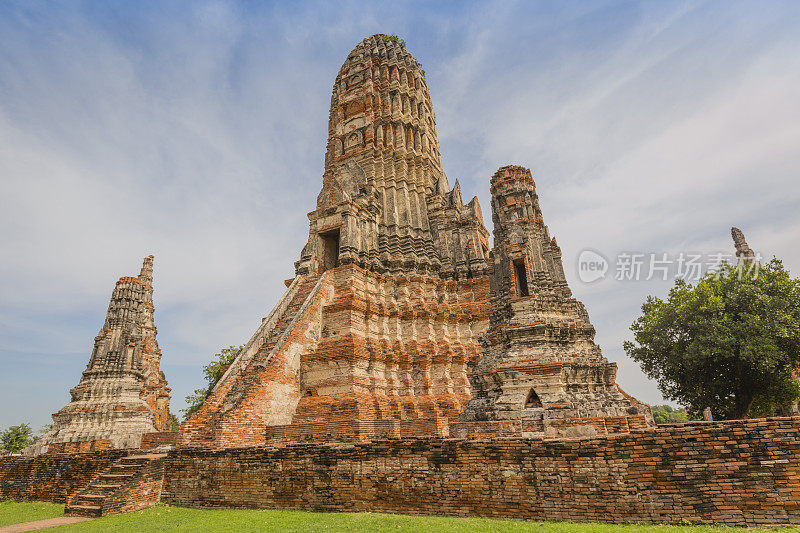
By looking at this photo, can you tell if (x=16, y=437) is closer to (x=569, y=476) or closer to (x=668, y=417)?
(x=569, y=476)

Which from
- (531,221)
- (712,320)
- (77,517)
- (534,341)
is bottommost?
(77,517)

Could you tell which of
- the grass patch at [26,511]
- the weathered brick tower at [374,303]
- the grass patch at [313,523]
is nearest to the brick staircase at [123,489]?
the grass patch at [313,523]

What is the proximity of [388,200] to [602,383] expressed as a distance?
1276 cm

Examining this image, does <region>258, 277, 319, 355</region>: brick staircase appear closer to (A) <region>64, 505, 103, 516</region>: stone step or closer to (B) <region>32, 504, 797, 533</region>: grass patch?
(B) <region>32, 504, 797, 533</region>: grass patch

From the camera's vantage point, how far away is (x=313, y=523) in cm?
714

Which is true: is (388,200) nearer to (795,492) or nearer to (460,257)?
(460,257)

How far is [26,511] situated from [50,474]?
5.19 feet

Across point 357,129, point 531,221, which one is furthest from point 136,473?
point 357,129

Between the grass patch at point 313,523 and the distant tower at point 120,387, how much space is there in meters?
12.2

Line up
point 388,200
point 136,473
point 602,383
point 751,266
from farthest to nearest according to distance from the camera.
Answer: point 388,200
point 751,266
point 136,473
point 602,383

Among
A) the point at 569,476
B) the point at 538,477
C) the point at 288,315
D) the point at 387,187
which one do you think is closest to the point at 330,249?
the point at 387,187

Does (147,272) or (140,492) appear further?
(147,272)

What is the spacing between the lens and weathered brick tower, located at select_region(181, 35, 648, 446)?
41.2ft

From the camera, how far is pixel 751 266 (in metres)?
18.1
